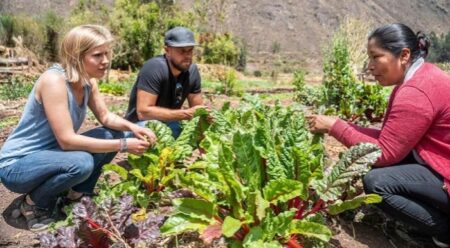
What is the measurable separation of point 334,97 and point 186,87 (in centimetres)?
304

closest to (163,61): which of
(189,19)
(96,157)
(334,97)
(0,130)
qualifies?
(96,157)

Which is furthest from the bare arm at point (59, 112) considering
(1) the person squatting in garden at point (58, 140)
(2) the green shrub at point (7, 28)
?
(2) the green shrub at point (7, 28)

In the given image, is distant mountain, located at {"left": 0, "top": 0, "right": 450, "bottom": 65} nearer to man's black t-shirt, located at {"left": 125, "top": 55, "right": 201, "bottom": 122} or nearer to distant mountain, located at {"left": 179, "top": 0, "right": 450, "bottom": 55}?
distant mountain, located at {"left": 179, "top": 0, "right": 450, "bottom": 55}

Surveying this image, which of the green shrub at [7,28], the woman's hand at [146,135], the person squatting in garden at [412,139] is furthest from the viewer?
the green shrub at [7,28]

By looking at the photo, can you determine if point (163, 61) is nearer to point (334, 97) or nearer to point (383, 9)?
point (334, 97)

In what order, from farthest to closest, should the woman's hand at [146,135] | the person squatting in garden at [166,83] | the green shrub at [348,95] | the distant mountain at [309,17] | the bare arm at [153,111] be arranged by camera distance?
the distant mountain at [309,17] → the green shrub at [348,95] → the person squatting in garden at [166,83] → the bare arm at [153,111] → the woman's hand at [146,135]

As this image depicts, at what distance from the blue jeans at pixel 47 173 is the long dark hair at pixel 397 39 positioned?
72.7 inches

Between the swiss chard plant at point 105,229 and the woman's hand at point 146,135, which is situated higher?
the woman's hand at point 146,135

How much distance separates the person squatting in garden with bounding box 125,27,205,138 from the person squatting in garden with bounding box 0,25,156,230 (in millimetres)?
763

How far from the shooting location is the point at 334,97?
647 centimetres

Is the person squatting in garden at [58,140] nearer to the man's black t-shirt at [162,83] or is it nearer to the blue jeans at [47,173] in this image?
the blue jeans at [47,173]

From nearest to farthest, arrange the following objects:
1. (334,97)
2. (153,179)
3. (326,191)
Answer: (326,191), (153,179), (334,97)

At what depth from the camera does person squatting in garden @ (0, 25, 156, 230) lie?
2.62 meters

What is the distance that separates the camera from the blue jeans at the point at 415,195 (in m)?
2.54
